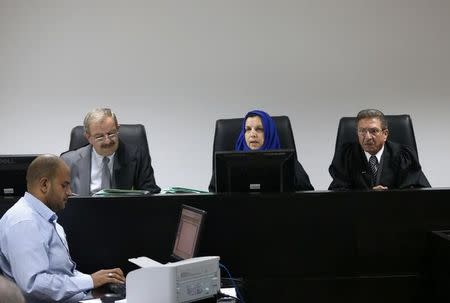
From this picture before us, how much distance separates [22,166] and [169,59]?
2074 millimetres

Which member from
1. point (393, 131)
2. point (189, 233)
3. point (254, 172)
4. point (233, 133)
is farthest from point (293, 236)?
point (393, 131)

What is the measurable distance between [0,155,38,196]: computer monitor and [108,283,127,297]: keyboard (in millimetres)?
873

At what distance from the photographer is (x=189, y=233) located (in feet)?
8.11

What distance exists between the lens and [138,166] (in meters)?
3.88

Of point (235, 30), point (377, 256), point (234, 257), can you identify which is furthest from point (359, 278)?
point (235, 30)

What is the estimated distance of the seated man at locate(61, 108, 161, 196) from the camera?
374 cm

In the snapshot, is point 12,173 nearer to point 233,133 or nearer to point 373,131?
point 233,133

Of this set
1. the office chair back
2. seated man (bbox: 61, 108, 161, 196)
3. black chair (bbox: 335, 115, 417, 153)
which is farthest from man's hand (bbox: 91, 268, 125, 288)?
black chair (bbox: 335, 115, 417, 153)

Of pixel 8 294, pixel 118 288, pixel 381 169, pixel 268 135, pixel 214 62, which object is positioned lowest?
pixel 118 288

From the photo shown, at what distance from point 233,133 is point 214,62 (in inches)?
38.1

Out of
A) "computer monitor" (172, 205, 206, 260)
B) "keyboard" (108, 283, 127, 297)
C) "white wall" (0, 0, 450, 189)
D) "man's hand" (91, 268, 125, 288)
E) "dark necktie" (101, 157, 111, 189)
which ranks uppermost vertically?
"white wall" (0, 0, 450, 189)

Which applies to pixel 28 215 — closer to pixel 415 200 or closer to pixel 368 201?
pixel 368 201

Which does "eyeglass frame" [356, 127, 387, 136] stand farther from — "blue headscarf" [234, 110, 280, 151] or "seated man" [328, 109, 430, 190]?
Result: "blue headscarf" [234, 110, 280, 151]

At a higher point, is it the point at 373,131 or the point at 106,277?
the point at 373,131
